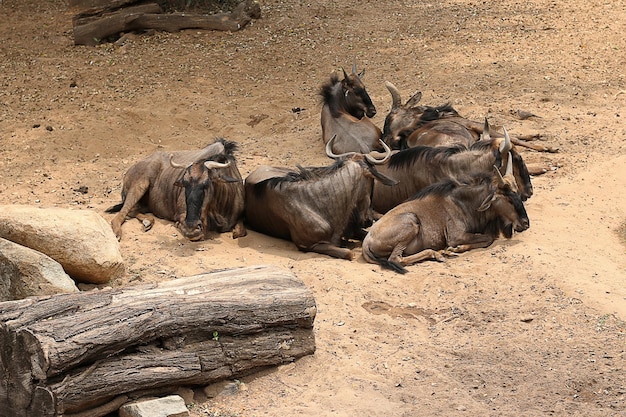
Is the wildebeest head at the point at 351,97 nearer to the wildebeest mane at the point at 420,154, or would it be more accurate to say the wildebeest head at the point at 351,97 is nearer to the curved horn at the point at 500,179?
the wildebeest mane at the point at 420,154

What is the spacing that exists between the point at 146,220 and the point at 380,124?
3916 millimetres

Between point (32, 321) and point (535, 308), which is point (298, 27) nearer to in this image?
point (535, 308)

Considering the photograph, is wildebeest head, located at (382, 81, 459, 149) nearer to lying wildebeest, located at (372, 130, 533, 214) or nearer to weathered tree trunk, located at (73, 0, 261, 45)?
lying wildebeest, located at (372, 130, 533, 214)

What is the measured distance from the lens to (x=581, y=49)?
14.6 m

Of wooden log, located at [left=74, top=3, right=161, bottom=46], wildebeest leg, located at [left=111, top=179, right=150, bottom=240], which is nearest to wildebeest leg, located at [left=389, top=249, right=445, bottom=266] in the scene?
wildebeest leg, located at [left=111, top=179, right=150, bottom=240]

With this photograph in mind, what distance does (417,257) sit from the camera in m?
9.48

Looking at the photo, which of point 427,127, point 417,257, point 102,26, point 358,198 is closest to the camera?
point 417,257

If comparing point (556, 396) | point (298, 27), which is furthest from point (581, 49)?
point (556, 396)

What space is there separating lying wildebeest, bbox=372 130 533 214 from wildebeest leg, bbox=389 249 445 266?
1226 mm

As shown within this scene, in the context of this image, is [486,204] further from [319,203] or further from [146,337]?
[146,337]

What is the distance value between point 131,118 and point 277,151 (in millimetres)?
2423

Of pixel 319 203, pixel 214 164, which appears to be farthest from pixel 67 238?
pixel 319 203

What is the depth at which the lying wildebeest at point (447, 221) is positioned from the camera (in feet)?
31.1

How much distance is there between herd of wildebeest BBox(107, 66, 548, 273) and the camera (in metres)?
9.73
